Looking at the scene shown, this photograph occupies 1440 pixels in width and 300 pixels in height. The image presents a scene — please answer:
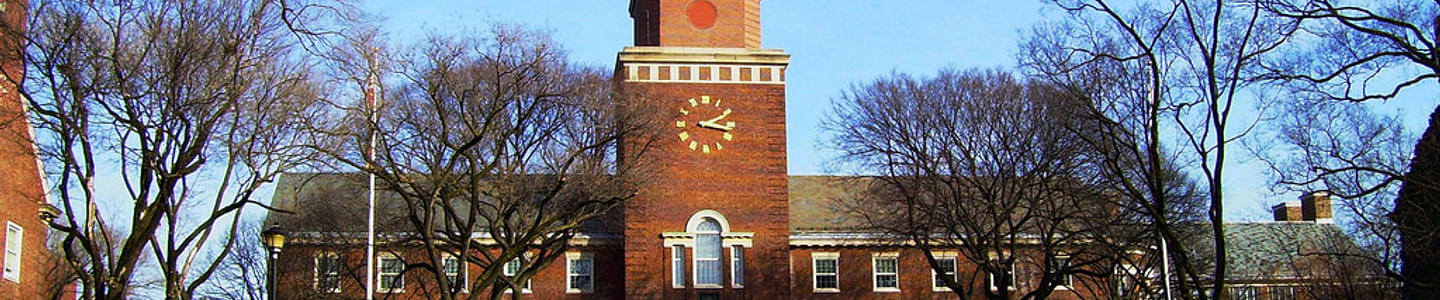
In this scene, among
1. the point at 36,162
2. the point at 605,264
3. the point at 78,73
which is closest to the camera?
the point at 78,73

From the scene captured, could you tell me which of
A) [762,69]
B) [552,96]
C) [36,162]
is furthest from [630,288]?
[36,162]

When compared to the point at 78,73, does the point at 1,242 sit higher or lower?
lower

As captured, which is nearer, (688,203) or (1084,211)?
(1084,211)

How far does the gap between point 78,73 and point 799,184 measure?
119 feet

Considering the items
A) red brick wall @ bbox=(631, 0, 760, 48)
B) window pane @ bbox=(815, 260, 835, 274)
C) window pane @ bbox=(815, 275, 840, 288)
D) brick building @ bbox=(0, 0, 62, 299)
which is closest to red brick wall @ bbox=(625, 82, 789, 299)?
red brick wall @ bbox=(631, 0, 760, 48)

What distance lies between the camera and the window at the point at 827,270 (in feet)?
178

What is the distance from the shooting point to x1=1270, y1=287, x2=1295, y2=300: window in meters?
64.2

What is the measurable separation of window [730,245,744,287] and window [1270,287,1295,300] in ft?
83.5

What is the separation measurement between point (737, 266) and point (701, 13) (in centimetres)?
745

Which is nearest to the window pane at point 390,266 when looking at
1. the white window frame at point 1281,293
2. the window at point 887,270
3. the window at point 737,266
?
the window at point 737,266

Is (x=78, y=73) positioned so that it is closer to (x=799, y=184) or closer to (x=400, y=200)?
(x=400, y=200)

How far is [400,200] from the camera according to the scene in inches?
2176

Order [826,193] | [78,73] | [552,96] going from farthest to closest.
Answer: [826,193]
[552,96]
[78,73]

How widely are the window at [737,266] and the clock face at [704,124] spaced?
3.08 metres
